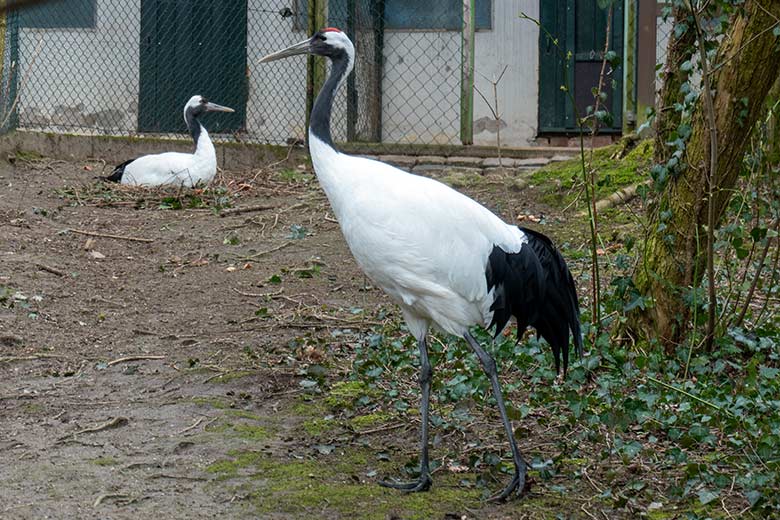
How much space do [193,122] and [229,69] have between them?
118 centimetres

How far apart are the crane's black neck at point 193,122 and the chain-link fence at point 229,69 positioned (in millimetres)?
688

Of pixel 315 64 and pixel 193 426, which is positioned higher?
pixel 315 64

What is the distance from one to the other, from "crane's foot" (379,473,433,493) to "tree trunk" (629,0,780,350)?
1.54m

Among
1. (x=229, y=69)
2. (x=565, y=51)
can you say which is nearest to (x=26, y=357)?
(x=229, y=69)

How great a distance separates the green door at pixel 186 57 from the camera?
10.6 m

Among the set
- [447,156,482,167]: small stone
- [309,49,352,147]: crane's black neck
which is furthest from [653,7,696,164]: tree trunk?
[447,156,482,167]: small stone

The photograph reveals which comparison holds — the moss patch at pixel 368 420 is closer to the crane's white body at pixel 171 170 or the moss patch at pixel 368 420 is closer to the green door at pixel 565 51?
the crane's white body at pixel 171 170

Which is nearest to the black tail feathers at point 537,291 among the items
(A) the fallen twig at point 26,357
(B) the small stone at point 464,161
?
(A) the fallen twig at point 26,357

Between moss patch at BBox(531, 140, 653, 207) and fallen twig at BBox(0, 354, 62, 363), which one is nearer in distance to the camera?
fallen twig at BBox(0, 354, 62, 363)

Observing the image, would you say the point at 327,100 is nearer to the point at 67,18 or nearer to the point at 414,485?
the point at 414,485

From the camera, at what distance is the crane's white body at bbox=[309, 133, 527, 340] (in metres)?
3.71

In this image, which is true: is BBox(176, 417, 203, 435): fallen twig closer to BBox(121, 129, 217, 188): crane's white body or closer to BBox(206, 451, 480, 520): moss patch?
BBox(206, 451, 480, 520): moss patch

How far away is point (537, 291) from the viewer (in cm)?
389

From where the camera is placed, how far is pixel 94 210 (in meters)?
8.14
